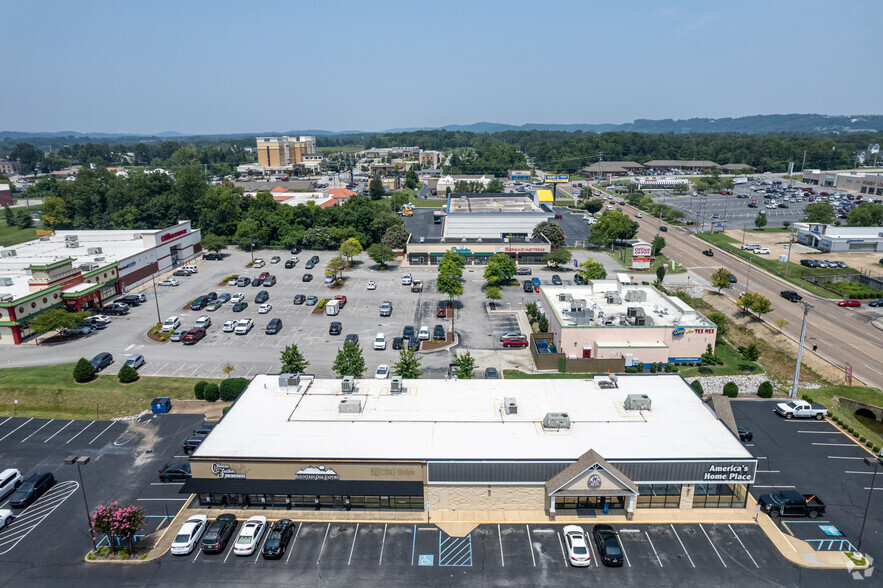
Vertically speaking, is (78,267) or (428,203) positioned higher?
(428,203)

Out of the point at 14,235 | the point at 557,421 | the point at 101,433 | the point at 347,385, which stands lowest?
the point at 101,433

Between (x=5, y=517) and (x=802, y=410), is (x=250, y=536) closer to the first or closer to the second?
(x=5, y=517)

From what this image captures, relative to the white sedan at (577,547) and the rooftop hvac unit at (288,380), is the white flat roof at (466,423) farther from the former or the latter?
the white sedan at (577,547)

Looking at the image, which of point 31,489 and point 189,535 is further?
point 31,489

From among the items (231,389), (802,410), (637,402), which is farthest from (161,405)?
(802,410)

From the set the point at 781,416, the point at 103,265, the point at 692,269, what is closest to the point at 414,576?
the point at 781,416

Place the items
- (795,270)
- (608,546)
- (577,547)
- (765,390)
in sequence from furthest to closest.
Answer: (795,270), (765,390), (577,547), (608,546)

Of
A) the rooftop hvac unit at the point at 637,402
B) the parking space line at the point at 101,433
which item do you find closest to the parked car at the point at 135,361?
the parking space line at the point at 101,433

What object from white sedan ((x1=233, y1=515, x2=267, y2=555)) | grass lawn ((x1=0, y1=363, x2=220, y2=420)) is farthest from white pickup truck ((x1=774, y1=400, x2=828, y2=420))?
grass lawn ((x1=0, y1=363, x2=220, y2=420))
